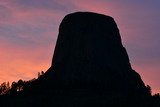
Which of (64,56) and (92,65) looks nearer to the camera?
(92,65)

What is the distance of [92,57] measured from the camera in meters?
150

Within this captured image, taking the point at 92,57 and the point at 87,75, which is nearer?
the point at 87,75

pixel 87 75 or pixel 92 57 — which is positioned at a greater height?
pixel 92 57

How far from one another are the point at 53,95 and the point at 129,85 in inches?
1149

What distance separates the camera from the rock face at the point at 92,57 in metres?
140

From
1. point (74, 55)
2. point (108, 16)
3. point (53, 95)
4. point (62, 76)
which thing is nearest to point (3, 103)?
point (53, 95)

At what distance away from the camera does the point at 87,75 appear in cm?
14250

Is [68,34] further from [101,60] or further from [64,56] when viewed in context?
[101,60]

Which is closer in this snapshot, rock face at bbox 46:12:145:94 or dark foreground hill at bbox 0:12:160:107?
dark foreground hill at bbox 0:12:160:107

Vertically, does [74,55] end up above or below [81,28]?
below

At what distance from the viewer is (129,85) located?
142m

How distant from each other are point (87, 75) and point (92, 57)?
1004 cm

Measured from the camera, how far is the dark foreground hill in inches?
4603

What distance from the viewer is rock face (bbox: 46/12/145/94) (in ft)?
458
